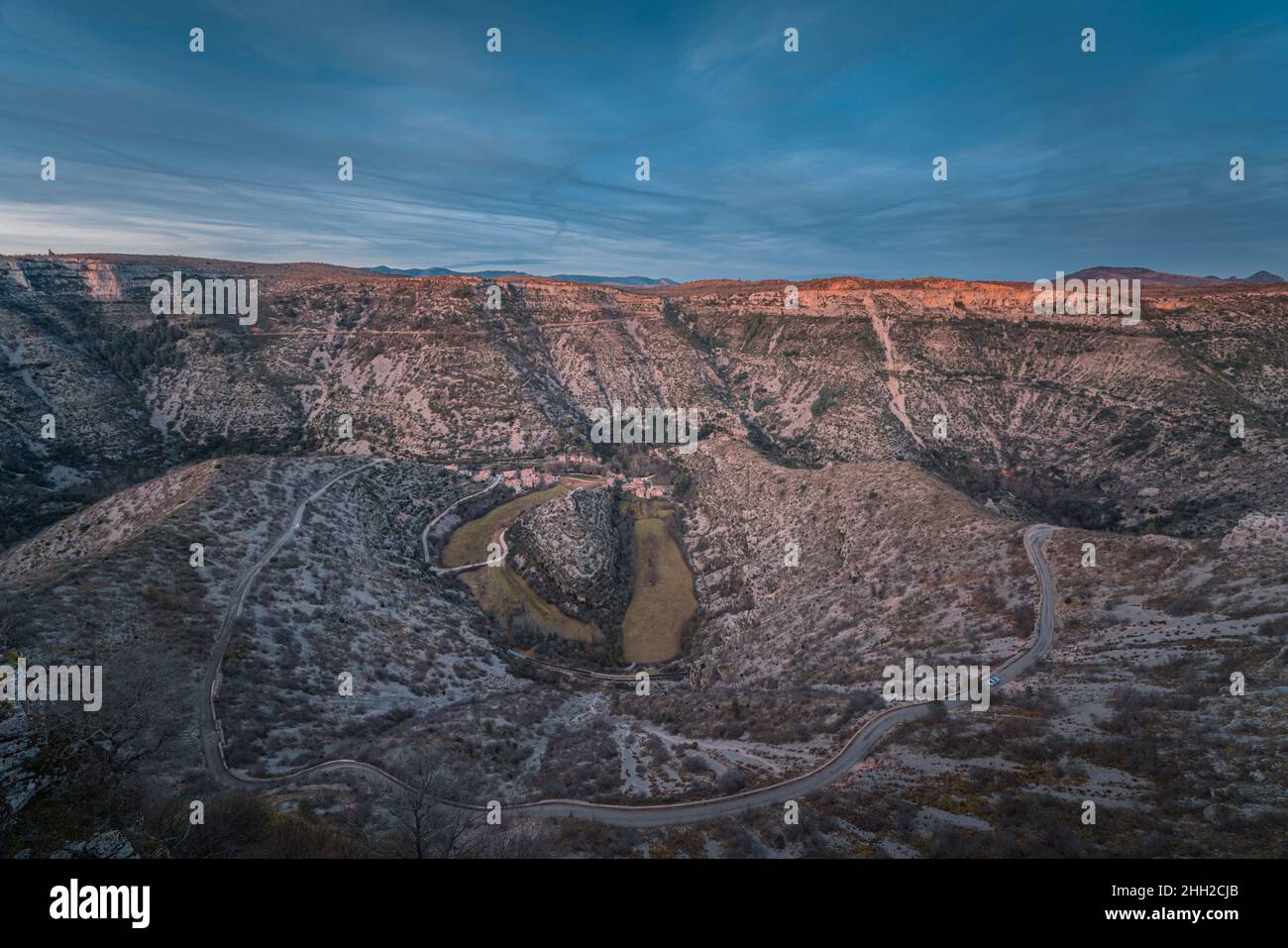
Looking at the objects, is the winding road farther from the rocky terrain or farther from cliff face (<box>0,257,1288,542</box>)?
cliff face (<box>0,257,1288,542</box>)

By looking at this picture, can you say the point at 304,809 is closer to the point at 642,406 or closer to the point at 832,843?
the point at 832,843

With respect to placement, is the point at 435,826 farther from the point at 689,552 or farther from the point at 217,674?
the point at 689,552

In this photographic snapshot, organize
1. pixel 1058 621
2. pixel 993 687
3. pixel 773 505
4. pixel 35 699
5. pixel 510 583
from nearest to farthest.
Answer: pixel 35 699, pixel 993 687, pixel 1058 621, pixel 510 583, pixel 773 505

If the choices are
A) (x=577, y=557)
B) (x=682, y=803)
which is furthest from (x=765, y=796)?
(x=577, y=557)

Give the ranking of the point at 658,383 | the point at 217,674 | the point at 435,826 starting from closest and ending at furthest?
1. the point at 435,826
2. the point at 217,674
3. the point at 658,383

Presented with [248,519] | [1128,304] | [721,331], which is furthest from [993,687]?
[721,331]

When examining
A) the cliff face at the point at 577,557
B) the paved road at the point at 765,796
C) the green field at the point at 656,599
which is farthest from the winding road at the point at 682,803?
the cliff face at the point at 577,557

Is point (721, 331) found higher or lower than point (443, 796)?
higher
